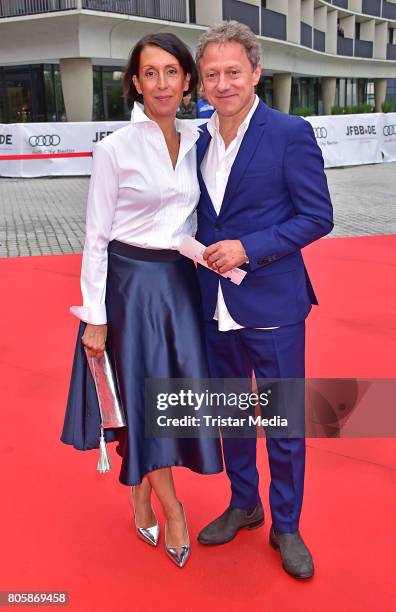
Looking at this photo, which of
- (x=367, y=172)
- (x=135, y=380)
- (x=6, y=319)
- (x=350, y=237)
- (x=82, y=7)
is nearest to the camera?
(x=135, y=380)

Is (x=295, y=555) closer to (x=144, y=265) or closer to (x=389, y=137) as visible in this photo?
(x=144, y=265)

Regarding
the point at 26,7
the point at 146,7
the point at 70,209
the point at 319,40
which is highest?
the point at 319,40

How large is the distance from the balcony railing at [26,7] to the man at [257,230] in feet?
61.9

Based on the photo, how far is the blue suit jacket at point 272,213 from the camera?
207 centimetres

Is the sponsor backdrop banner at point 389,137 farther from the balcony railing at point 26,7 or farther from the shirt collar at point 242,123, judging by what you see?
the shirt collar at point 242,123

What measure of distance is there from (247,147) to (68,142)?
13910 millimetres

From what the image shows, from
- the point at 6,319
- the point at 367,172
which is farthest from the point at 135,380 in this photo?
the point at 367,172

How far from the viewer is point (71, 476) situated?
3.13m

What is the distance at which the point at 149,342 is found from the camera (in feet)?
7.47

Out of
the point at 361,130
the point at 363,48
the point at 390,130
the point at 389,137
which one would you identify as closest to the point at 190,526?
the point at 361,130

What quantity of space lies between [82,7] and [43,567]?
18.5 metres

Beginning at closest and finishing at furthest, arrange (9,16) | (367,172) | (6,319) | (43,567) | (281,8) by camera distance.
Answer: (43,567) < (6,319) < (367,172) < (9,16) < (281,8)

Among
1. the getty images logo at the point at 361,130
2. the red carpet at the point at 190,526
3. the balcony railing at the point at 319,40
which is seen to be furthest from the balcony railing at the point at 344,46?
the red carpet at the point at 190,526

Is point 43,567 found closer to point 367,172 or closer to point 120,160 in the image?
point 120,160
